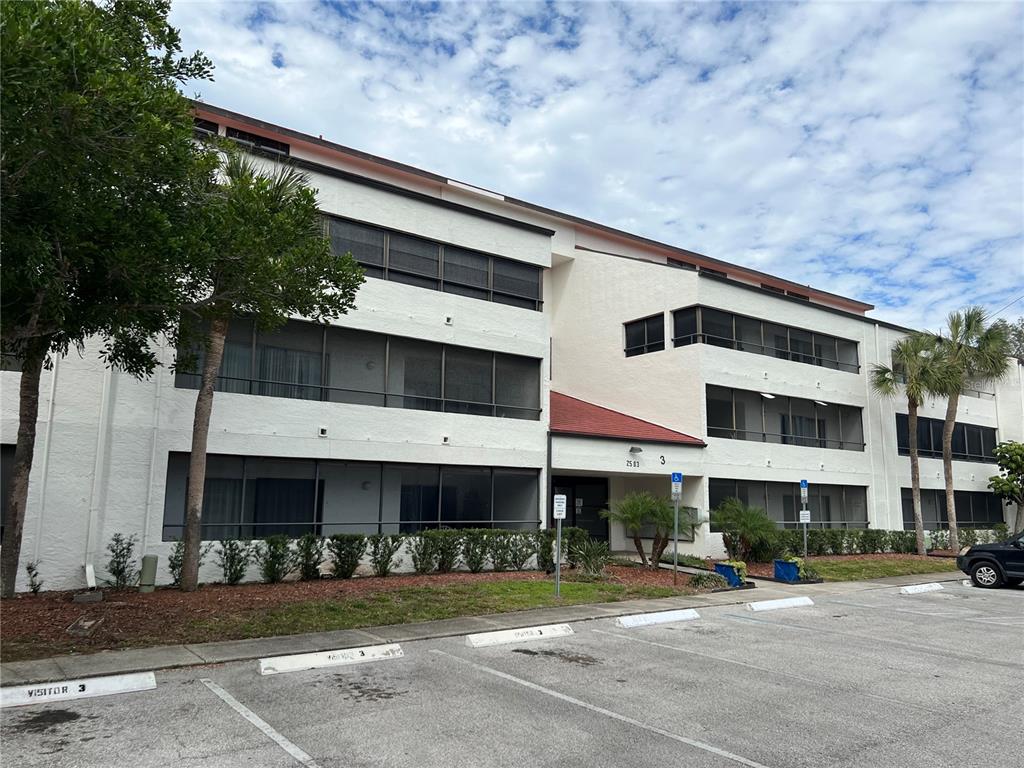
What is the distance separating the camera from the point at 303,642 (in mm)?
10234

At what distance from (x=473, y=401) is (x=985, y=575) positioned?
47.6ft

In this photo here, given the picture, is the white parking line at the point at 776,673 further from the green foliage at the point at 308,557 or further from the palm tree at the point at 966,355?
the palm tree at the point at 966,355

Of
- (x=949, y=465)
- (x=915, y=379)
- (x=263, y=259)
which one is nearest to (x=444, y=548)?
(x=263, y=259)

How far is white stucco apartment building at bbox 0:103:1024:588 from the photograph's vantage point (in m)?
14.4

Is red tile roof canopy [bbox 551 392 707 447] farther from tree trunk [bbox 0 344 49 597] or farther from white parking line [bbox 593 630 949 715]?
tree trunk [bbox 0 344 49 597]

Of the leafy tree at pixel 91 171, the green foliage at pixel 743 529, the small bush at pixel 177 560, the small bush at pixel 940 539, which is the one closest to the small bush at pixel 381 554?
the small bush at pixel 177 560

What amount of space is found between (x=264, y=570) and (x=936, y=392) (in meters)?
24.5

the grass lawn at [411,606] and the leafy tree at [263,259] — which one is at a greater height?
the leafy tree at [263,259]

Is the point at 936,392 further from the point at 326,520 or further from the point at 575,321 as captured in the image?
the point at 326,520

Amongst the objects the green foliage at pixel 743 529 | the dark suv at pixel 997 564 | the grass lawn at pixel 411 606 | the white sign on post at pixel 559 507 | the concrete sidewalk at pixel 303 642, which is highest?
the white sign on post at pixel 559 507

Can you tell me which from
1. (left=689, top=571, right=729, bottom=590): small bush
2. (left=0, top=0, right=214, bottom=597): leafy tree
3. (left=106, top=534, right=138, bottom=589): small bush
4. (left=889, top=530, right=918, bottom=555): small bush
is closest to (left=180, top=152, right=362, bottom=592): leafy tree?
(left=0, top=0, right=214, bottom=597): leafy tree

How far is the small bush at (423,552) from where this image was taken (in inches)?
671

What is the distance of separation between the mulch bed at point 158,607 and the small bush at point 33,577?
17 centimetres

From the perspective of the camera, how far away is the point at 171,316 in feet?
31.7
